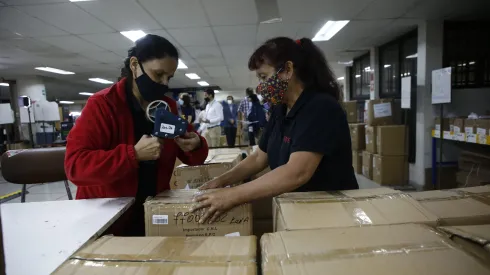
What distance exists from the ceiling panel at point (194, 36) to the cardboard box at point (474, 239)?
14.6 feet

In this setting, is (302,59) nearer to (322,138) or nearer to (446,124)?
(322,138)

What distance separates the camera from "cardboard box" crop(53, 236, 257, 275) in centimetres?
54

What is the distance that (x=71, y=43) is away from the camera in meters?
5.09

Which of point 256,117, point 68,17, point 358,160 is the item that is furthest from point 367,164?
point 68,17

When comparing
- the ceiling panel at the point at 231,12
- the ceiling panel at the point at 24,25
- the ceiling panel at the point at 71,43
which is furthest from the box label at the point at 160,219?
the ceiling panel at the point at 71,43

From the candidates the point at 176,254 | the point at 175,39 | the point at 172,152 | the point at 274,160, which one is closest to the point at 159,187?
the point at 172,152

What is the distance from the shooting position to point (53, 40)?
4.86 metres

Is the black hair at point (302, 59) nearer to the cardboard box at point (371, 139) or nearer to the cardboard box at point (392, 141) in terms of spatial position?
the cardboard box at point (392, 141)

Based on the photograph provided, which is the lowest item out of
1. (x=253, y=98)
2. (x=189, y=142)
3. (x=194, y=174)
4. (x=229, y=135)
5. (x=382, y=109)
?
(x=229, y=135)

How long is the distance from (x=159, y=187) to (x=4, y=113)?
7.34 meters

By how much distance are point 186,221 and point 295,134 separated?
1.58 feet

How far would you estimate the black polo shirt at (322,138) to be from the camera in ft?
3.20

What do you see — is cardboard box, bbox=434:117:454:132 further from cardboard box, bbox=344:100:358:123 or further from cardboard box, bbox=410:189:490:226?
cardboard box, bbox=410:189:490:226

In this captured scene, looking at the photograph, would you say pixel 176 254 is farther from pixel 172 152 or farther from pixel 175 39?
pixel 175 39
